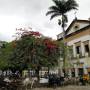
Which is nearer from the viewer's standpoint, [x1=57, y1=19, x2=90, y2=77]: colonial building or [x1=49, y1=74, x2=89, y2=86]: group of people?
[x1=49, y1=74, x2=89, y2=86]: group of people

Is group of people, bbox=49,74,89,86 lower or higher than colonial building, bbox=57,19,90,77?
lower

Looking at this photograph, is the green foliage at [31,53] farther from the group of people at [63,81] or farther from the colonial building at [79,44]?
the colonial building at [79,44]

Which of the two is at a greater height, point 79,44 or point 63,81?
point 79,44

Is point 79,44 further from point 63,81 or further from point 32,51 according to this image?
point 32,51

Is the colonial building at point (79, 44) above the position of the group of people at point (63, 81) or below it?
above

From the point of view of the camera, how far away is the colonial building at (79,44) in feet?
118

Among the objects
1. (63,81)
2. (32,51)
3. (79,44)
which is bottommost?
(63,81)

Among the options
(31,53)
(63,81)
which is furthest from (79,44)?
(31,53)

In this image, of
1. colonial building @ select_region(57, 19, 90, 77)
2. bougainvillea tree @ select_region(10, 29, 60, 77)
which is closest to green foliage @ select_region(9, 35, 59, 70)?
bougainvillea tree @ select_region(10, 29, 60, 77)

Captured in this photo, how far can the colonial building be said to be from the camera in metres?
36.0

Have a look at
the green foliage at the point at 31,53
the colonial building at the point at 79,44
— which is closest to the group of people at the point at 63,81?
the green foliage at the point at 31,53

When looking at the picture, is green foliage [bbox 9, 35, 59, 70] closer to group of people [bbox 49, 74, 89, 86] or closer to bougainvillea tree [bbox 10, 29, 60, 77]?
bougainvillea tree [bbox 10, 29, 60, 77]

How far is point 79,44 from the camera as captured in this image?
38.3 metres

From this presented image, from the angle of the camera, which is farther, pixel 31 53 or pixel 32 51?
pixel 31 53
